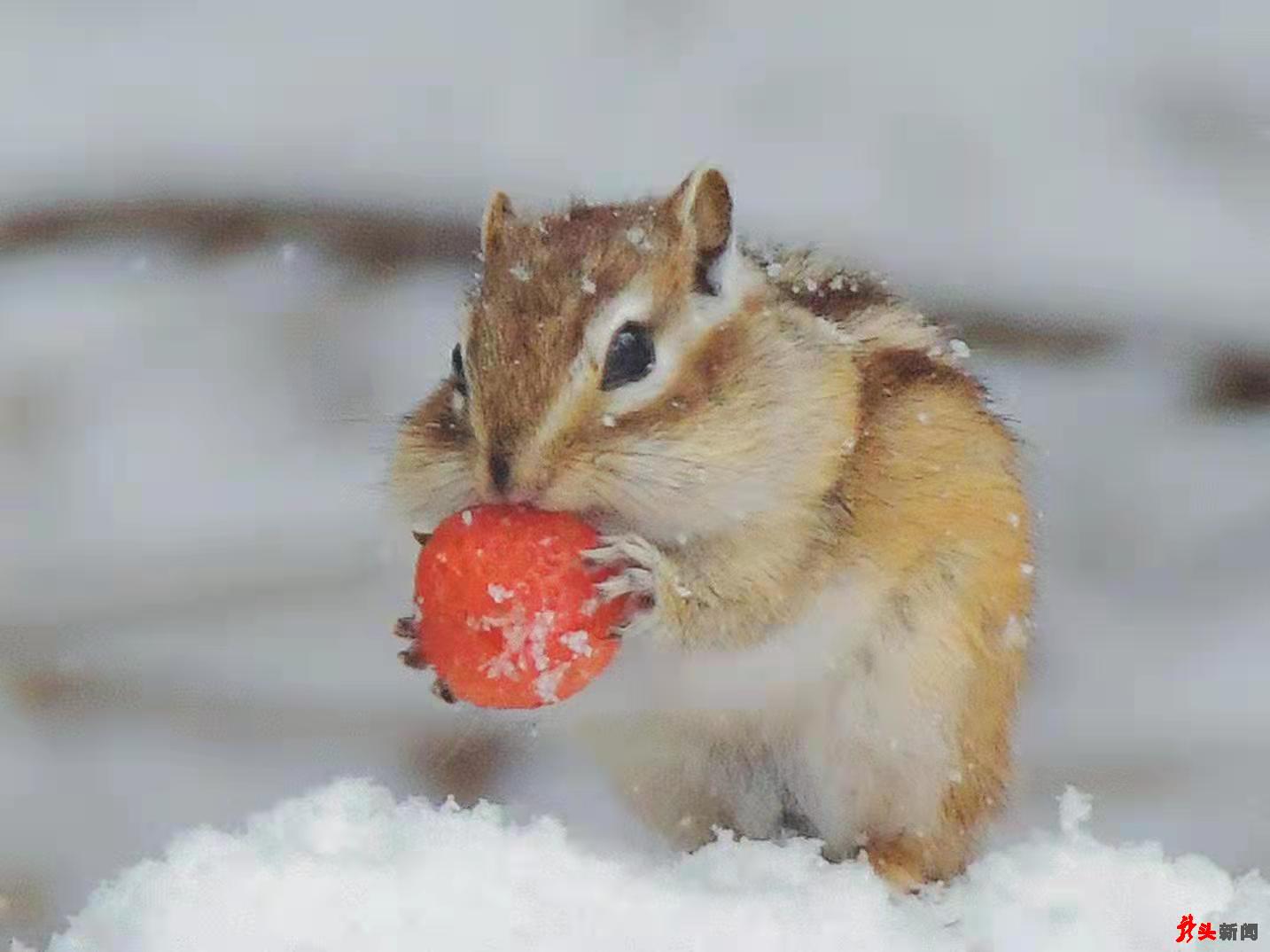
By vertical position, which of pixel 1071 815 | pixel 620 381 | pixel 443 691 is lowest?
pixel 1071 815

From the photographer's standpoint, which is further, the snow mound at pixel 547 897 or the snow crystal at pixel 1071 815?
the snow crystal at pixel 1071 815

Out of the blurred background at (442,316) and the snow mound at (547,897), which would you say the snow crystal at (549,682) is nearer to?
the snow mound at (547,897)

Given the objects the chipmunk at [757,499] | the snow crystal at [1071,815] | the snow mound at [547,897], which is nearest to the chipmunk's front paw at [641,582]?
the chipmunk at [757,499]

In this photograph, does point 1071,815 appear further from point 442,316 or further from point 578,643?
point 442,316

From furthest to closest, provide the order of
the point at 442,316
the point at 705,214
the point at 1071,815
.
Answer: the point at 442,316, the point at 1071,815, the point at 705,214

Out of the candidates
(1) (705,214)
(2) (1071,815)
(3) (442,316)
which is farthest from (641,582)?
(3) (442,316)

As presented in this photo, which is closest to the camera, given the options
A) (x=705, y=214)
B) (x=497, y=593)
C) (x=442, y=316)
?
(x=497, y=593)

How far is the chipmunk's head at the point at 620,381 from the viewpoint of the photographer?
2.40 feet

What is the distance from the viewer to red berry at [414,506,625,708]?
681 millimetres

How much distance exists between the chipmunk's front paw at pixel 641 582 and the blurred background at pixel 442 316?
0.99ft

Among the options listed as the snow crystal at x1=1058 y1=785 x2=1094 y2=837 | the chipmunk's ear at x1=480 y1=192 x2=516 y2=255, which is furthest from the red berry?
the snow crystal at x1=1058 y1=785 x2=1094 y2=837

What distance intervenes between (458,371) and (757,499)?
16 centimetres

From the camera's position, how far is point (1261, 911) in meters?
0.84

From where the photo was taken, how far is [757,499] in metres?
0.82
